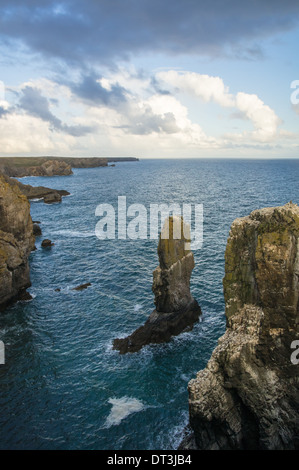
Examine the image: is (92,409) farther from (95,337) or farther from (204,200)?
(204,200)

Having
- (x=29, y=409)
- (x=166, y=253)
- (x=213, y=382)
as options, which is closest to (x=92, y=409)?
(x=29, y=409)

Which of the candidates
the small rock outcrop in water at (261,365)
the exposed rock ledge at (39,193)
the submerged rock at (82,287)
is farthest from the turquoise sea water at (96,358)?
the exposed rock ledge at (39,193)

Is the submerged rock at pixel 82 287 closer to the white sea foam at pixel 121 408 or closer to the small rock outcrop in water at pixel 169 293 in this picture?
the small rock outcrop in water at pixel 169 293

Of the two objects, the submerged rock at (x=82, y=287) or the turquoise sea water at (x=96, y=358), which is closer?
the turquoise sea water at (x=96, y=358)

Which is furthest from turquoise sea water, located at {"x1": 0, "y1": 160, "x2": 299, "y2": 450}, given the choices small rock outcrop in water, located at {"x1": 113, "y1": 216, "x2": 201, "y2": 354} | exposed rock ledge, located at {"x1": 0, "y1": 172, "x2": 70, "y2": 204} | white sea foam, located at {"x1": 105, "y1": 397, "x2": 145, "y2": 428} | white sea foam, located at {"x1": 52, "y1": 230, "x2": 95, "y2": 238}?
exposed rock ledge, located at {"x1": 0, "y1": 172, "x2": 70, "y2": 204}

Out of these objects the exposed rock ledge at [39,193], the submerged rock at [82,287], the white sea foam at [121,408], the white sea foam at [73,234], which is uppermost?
the exposed rock ledge at [39,193]

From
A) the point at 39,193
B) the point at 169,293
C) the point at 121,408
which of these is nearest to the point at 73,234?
the point at 169,293
